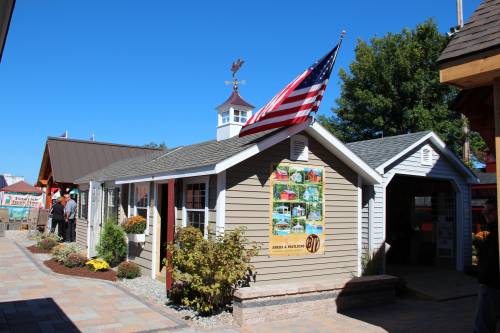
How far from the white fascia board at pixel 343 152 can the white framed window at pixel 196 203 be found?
8.38 ft

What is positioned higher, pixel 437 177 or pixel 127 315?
pixel 437 177

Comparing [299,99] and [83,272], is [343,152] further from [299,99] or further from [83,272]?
[83,272]

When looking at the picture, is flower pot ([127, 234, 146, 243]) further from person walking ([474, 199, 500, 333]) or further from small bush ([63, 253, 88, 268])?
person walking ([474, 199, 500, 333])

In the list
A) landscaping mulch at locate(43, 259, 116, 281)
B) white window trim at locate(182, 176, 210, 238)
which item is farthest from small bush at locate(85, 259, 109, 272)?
white window trim at locate(182, 176, 210, 238)

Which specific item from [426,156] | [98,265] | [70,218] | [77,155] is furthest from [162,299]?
[77,155]

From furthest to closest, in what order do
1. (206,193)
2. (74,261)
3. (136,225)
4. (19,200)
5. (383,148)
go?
1. (19,200)
2. (383,148)
3. (74,261)
4. (136,225)
5. (206,193)

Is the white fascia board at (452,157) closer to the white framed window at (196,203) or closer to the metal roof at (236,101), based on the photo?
the metal roof at (236,101)

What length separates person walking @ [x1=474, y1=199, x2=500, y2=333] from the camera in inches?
195

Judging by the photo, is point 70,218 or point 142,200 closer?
point 142,200

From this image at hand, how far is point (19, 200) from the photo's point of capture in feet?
95.2

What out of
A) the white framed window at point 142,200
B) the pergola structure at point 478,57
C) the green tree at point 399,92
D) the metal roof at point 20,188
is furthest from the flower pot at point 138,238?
the metal roof at point 20,188

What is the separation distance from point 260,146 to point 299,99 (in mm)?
1198

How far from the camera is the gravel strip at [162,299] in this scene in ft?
24.2

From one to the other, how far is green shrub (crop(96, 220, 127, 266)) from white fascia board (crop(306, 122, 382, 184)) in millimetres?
6038
